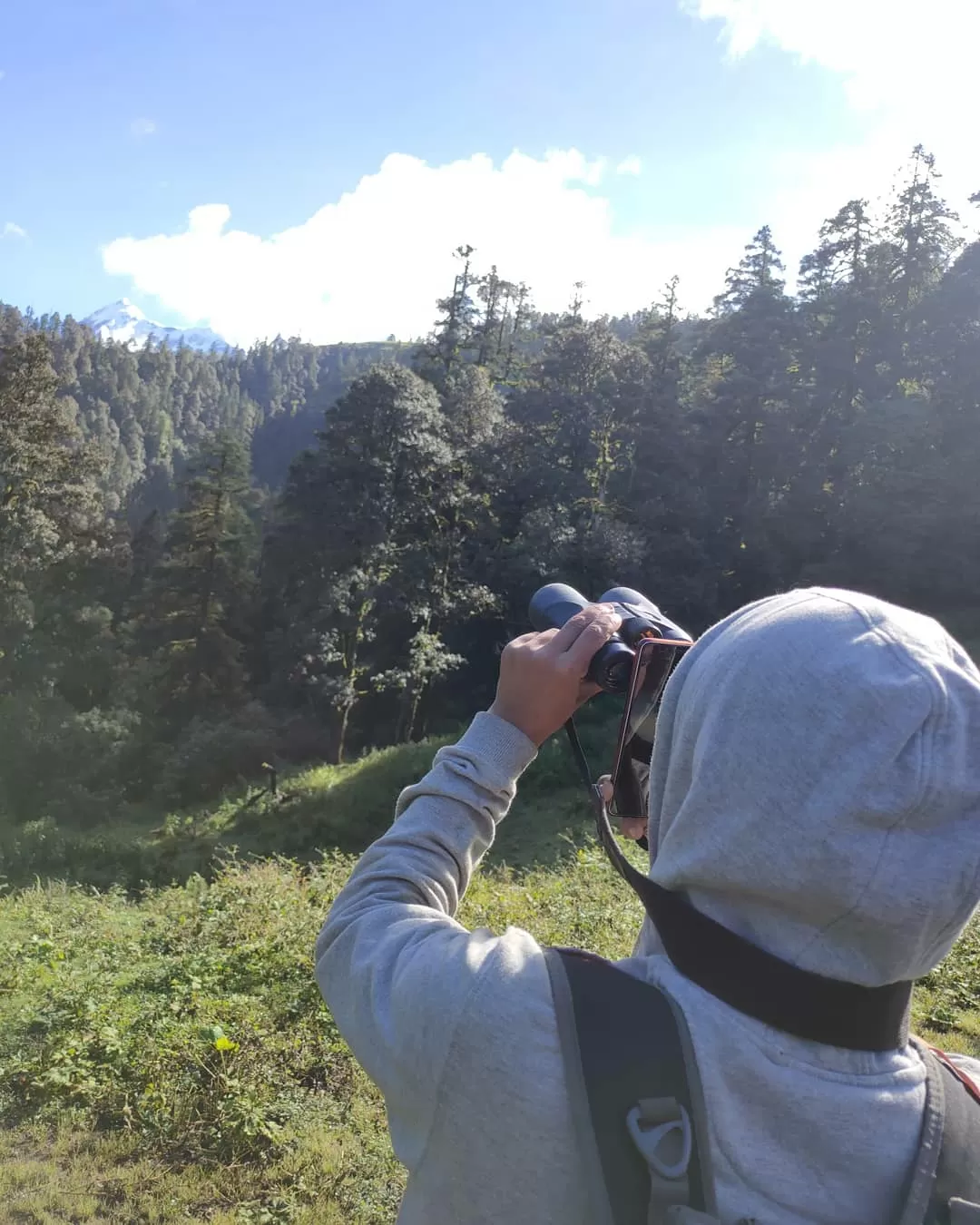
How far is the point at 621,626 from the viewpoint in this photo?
121 centimetres

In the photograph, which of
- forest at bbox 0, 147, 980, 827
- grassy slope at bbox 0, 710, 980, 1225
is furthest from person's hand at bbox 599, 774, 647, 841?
forest at bbox 0, 147, 980, 827

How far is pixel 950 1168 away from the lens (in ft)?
2.42

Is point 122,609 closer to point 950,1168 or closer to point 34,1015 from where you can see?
point 34,1015

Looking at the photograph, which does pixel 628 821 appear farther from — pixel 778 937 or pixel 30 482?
pixel 30 482

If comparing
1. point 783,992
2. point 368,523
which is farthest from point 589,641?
point 368,523

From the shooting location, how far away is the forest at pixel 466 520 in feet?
56.5

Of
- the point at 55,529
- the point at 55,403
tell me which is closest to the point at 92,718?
the point at 55,529

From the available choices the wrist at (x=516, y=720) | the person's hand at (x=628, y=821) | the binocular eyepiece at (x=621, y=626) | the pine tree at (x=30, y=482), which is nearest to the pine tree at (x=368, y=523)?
the pine tree at (x=30, y=482)

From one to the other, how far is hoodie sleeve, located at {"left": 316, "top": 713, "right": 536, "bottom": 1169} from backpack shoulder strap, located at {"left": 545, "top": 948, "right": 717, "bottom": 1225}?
124 millimetres

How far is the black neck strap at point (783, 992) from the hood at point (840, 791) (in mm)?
18

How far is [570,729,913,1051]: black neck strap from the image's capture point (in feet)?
2.31

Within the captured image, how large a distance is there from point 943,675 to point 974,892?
7.9 inches

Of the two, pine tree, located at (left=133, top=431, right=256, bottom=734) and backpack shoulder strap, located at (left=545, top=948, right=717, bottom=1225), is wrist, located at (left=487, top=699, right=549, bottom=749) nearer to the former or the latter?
backpack shoulder strap, located at (left=545, top=948, right=717, bottom=1225)

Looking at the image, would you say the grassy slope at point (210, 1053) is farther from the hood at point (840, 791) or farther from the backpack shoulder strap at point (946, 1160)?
the hood at point (840, 791)
